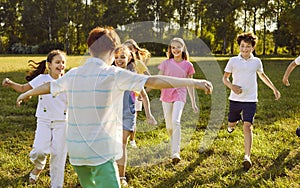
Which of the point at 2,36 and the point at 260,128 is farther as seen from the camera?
the point at 2,36

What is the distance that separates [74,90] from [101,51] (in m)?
0.35

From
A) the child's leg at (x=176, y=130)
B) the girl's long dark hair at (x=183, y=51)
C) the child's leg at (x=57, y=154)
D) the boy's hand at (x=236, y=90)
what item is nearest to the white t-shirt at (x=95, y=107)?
the child's leg at (x=57, y=154)

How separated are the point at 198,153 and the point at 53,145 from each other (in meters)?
2.19

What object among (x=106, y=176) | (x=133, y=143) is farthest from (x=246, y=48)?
(x=106, y=176)

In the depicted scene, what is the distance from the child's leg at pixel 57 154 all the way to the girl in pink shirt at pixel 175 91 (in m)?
1.59

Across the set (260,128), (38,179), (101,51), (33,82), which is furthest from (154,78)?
(260,128)

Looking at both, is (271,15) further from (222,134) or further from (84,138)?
(84,138)

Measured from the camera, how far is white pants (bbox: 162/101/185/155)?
209 inches

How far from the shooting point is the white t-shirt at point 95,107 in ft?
9.19

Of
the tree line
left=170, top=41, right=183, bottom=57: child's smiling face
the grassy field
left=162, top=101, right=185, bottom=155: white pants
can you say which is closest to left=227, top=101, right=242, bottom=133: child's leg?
the grassy field

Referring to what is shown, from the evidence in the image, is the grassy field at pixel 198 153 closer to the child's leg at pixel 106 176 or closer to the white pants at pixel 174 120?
the white pants at pixel 174 120

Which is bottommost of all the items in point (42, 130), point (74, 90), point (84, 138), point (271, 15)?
point (42, 130)

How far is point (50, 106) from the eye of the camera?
→ 4316 mm

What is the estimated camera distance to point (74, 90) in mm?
2859
